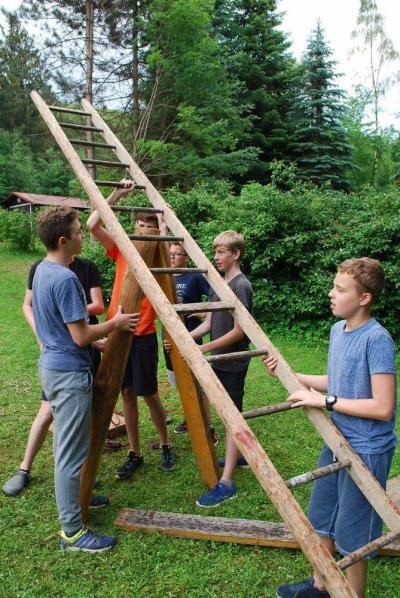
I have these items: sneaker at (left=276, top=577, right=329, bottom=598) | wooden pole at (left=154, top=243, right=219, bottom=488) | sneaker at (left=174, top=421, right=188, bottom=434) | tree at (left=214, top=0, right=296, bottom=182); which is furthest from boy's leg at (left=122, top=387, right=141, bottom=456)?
tree at (left=214, top=0, right=296, bottom=182)

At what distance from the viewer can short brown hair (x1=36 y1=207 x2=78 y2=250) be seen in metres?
2.67

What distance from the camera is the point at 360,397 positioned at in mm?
2086

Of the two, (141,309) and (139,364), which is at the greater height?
(141,309)

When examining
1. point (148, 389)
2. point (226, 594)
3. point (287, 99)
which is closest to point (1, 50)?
point (287, 99)

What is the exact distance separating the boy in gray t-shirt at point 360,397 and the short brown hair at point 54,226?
153 centimetres

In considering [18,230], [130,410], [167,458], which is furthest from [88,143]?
[18,230]

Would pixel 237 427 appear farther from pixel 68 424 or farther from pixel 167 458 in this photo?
pixel 167 458

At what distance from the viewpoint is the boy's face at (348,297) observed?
2.10 m

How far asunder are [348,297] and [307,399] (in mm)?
524

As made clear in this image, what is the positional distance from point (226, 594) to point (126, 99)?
1682cm

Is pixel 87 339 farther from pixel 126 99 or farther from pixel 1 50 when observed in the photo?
pixel 1 50

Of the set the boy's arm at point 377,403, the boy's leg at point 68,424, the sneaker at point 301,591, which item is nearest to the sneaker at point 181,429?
the boy's leg at point 68,424

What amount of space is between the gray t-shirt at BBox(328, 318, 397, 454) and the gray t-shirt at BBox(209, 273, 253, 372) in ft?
3.91

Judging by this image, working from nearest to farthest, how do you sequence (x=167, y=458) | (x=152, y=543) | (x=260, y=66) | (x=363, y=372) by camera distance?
(x=363, y=372) < (x=152, y=543) < (x=167, y=458) < (x=260, y=66)
